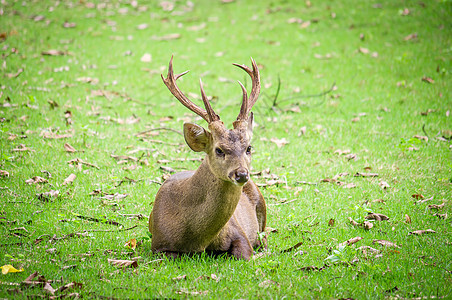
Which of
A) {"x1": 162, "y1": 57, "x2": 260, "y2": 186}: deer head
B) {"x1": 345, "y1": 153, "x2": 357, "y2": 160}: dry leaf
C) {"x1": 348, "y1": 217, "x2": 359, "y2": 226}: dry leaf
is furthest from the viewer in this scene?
{"x1": 345, "y1": 153, "x2": 357, "y2": 160}: dry leaf

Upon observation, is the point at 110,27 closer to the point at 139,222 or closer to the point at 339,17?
the point at 339,17

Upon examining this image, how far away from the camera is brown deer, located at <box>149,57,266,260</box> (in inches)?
181

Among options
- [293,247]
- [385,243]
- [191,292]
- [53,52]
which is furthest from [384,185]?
[53,52]

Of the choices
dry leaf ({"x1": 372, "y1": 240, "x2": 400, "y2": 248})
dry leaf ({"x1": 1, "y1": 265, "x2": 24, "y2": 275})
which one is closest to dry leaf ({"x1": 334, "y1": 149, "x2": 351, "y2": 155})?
dry leaf ({"x1": 372, "y1": 240, "x2": 400, "y2": 248})

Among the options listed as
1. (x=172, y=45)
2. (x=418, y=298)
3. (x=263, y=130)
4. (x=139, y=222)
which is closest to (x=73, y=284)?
(x=139, y=222)

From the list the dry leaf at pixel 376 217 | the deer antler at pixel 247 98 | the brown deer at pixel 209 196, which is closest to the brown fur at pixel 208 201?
the brown deer at pixel 209 196

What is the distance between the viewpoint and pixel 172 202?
506cm

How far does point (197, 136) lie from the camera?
475cm

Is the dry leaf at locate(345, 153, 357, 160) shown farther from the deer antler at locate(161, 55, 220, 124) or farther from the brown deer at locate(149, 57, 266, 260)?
the deer antler at locate(161, 55, 220, 124)

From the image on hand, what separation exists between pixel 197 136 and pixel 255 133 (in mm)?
4635

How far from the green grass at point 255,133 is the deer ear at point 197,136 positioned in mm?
1034

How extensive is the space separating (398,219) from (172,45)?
923 centimetres

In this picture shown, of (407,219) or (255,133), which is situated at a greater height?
(407,219)

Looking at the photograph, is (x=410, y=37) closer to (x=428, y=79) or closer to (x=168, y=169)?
(x=428, y=79)
